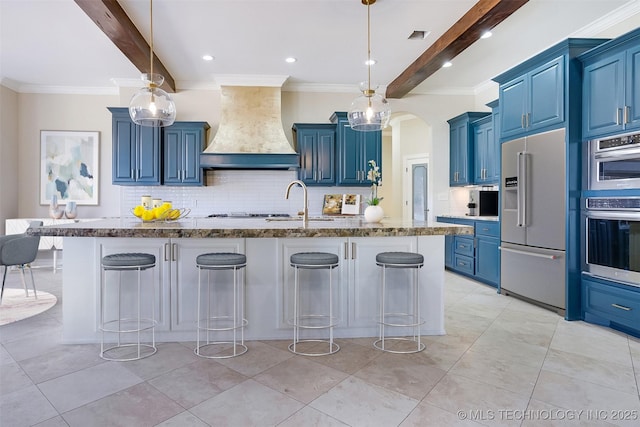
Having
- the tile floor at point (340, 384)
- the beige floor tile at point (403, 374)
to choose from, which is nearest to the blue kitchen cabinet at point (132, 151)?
the tile floor at point (340, 384)

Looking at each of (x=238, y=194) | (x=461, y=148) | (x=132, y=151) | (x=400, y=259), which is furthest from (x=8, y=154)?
(x=461, y=148)

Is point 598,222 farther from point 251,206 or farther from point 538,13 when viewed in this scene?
point 251,206

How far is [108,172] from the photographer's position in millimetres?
6348

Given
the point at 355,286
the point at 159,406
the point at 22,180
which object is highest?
the point at 22,180

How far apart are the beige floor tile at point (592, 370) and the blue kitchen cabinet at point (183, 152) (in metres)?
4.76

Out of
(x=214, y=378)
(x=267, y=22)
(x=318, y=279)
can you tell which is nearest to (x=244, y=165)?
(x=267, y=22)

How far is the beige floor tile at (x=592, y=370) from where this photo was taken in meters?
2.24

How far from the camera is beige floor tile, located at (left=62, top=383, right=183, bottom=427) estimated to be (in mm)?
1810

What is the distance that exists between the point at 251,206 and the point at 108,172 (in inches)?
104

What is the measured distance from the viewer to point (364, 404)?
6.51 ft

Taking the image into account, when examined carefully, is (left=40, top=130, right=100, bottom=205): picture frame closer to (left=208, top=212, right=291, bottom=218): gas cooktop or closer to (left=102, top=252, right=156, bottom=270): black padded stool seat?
(left=208, top=212, right=291, bottom=218): gas cooktop

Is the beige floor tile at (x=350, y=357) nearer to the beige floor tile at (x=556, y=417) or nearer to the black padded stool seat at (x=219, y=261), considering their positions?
the black padded stool seat at (x=219, y=261)

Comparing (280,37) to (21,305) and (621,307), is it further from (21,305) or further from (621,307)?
(621,307)

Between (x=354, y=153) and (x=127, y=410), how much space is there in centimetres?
449
